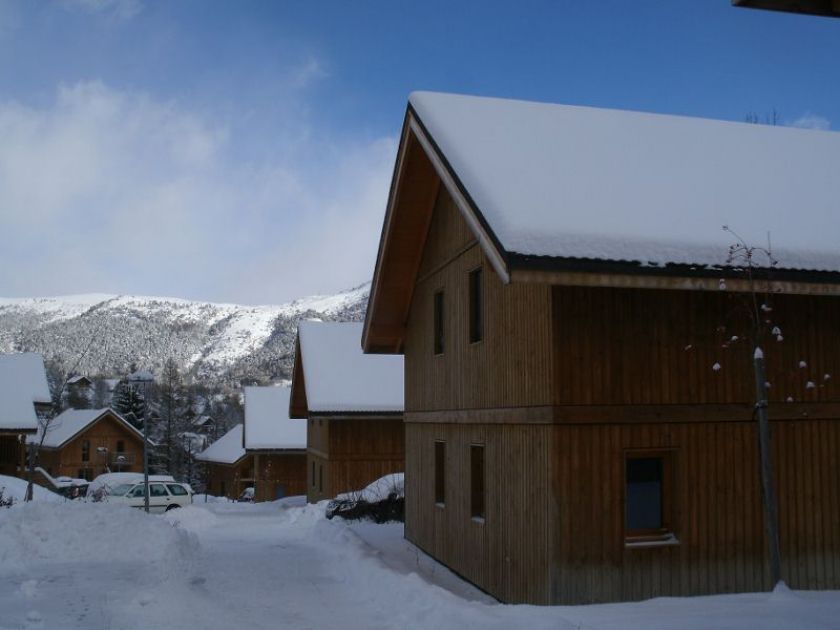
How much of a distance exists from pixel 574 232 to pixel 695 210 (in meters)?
2.22

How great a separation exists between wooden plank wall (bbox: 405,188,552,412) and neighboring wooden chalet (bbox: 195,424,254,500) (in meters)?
43.0

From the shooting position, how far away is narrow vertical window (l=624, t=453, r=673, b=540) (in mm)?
11164

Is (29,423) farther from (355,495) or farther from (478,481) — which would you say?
(478,481)

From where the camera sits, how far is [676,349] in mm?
11227

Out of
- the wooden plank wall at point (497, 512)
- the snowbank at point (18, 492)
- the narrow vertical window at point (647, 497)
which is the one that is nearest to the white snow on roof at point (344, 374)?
the snowbank at point (18, 492)

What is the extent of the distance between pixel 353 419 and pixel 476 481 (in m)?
16.8

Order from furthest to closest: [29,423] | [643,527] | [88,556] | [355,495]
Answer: [29,423] < [355,495] < [88,556] < [643,527]

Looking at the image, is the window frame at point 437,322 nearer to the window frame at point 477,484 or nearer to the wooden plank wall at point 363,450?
the window frame at point 477,484

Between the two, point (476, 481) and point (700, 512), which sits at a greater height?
point (476, 481)

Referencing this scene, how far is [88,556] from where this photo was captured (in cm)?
1541

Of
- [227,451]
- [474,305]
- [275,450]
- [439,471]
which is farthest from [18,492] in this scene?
[227,451]

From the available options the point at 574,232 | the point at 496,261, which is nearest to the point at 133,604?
the point at 496,261

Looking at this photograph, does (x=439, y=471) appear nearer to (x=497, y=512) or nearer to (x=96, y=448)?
(x=497, y=512)

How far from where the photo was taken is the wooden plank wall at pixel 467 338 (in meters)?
11.4
